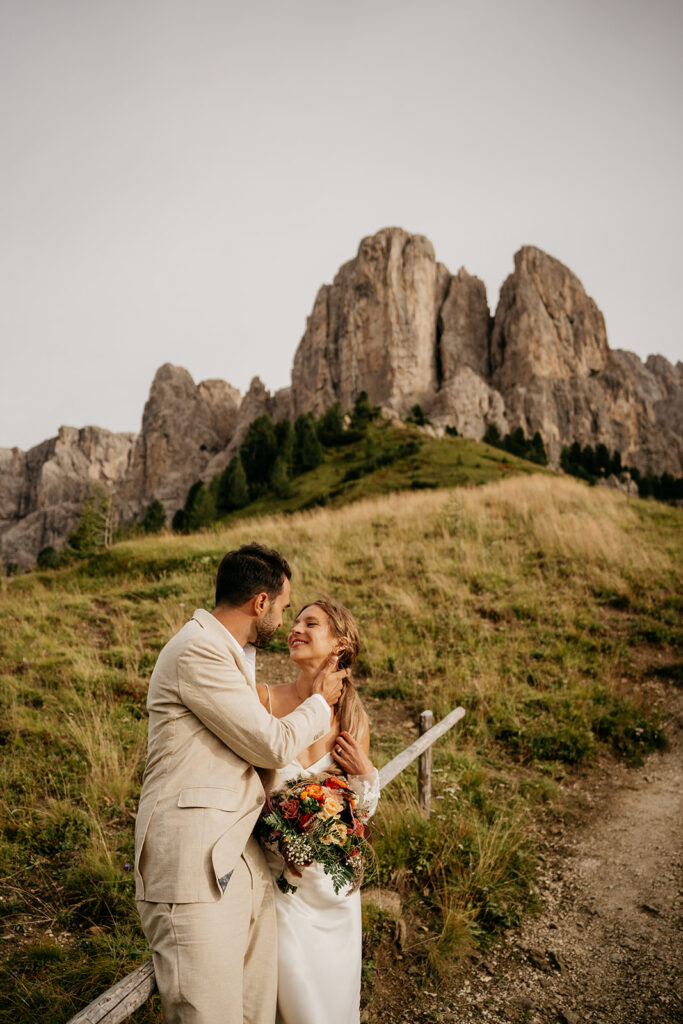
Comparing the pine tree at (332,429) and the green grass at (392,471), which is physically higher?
the pine tree at (332,429)

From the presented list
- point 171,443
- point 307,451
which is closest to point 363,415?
point 307,451

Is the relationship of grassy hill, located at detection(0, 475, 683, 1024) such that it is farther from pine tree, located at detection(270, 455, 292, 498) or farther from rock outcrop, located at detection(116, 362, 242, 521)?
rock outcrop, located at detection(116, 362, 242, 521)

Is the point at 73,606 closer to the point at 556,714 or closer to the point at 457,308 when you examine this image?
the point at 556,714

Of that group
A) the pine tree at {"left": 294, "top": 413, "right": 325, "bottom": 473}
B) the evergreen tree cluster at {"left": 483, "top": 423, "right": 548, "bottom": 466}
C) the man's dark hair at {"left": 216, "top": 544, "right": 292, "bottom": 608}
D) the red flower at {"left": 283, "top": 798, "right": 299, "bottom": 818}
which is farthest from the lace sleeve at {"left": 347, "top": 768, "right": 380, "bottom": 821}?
the evergreen tree cluster at {"left": 483, "top": 423, "right": 548, "bottom": 466}

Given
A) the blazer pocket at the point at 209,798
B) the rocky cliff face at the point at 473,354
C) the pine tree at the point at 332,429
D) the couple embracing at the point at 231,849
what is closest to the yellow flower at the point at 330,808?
the couple embracing at the point at 231,849

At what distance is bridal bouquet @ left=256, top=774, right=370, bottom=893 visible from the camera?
88.7 inches

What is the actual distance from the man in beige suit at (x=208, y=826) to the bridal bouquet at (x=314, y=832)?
0.16 meters

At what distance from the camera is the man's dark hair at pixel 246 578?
Answer: 2.30m

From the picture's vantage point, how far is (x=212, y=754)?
6.35 ft

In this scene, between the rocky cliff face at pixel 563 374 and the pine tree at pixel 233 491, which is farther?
the rocky cliff face at pixel 563 374

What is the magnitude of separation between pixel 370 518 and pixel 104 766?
420 inches

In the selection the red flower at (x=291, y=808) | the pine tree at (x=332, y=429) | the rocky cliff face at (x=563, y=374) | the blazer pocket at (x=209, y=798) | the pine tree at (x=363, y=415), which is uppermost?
the rocky cliff face at (x=563, y=374)

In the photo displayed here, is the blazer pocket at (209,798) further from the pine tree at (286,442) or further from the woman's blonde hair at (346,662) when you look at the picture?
the pine tree at (286,442)

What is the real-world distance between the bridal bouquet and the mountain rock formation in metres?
81.8
